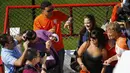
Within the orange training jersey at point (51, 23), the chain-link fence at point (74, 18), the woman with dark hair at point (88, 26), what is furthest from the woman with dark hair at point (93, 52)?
the chain-link fence at point (74, 18)

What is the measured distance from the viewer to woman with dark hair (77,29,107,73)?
6364 millimetres

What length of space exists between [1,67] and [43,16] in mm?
1131

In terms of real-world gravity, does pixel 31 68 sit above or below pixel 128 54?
below

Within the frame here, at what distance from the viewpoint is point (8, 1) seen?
14.4 metres

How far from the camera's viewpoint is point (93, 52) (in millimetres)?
6418

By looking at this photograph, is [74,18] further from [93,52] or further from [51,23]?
[93,52]

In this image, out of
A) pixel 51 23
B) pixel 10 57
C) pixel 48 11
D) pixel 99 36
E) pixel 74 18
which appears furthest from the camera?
pixel 74 18

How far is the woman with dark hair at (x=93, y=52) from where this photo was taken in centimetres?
636

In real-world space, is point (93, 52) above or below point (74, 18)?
below

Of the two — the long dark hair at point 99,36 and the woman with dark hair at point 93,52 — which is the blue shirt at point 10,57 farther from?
the long dark hair at point 99,36

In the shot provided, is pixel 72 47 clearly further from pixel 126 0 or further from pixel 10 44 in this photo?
pixel 10 44

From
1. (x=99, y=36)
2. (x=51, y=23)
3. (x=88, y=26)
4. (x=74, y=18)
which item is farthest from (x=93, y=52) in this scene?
(x=74, y=18)

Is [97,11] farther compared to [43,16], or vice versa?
[97,11]

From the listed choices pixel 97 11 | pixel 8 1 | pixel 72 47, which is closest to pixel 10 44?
pixel 72 47
